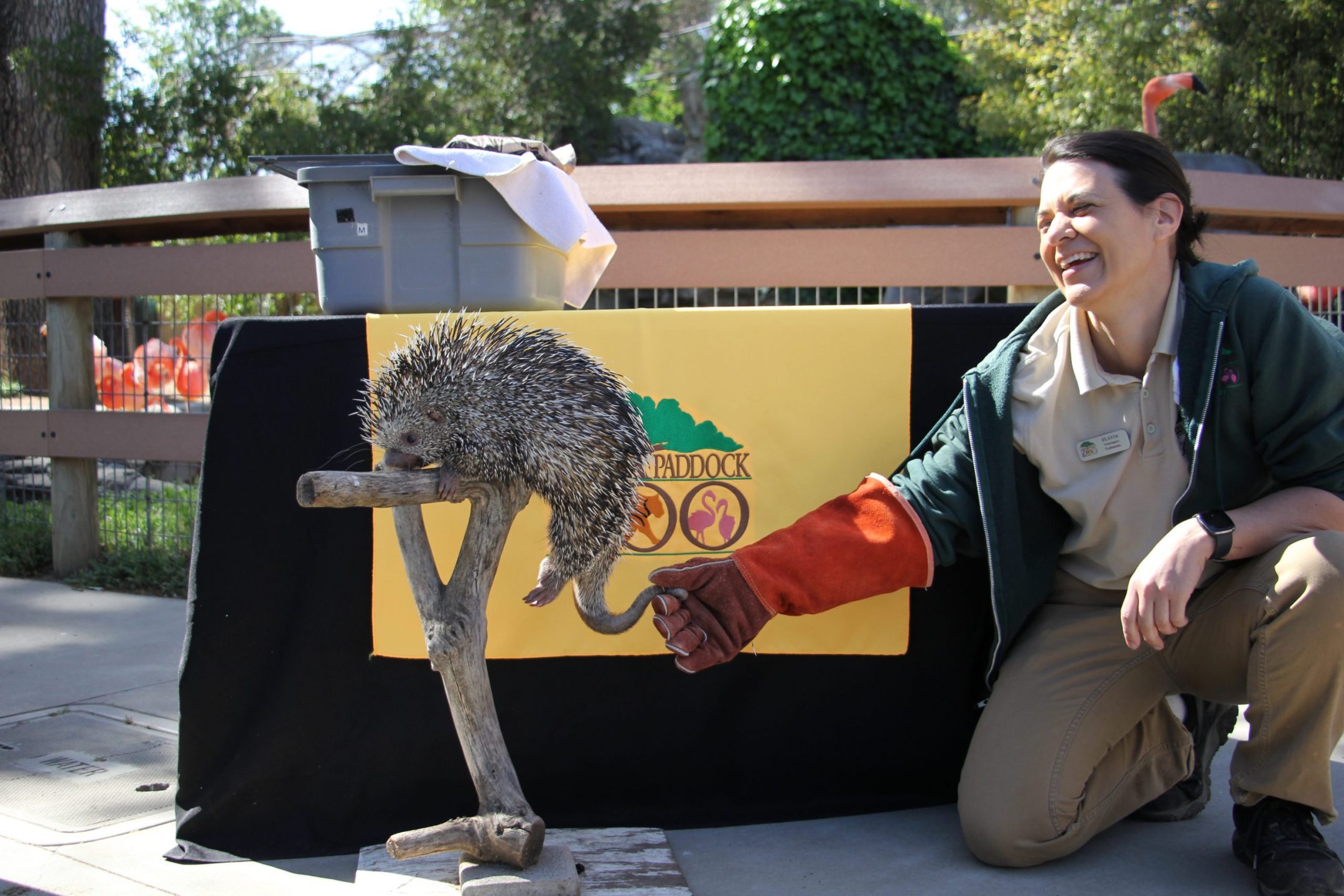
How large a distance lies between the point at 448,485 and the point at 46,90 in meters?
8.82

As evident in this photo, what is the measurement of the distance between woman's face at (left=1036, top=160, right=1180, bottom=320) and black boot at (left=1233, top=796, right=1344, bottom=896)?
0.98 metres

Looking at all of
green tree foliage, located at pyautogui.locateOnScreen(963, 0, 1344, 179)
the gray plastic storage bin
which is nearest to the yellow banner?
the gray plastic storage bin

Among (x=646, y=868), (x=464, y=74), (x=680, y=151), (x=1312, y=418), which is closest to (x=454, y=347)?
(x=646, y=868)

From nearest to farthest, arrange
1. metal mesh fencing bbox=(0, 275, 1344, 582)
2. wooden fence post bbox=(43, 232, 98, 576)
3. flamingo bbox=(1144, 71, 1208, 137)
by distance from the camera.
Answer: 1. metal mesh fencing bbox=(0, 275, 1344, 582)
2. wooden fence post bbox=(43, 232, 98, 576)
3. flamingo bbox=(1144, 71, 1208, 137)

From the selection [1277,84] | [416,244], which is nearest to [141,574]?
[416,244]

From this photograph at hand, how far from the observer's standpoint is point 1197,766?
7.58ft

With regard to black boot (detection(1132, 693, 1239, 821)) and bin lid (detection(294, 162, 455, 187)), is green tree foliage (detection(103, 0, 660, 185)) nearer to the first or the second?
bin lid (detection(294, 162, 455, 187))

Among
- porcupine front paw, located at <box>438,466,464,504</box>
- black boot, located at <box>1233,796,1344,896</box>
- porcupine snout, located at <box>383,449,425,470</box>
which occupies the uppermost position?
porcupine snout, located at <box>383,449,425,470</box>

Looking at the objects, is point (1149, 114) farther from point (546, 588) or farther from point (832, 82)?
point (832, 82)

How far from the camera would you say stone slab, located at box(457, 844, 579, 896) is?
5.83 feet

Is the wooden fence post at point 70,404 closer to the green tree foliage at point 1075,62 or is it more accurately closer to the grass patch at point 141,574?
the grass patch at point 141,574

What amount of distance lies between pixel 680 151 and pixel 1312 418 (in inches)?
488

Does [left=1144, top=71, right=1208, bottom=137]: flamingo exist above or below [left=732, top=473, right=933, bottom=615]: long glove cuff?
above

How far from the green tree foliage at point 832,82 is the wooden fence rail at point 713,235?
6102 mm
